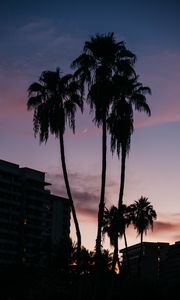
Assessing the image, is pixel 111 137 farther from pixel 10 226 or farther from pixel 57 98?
pixel 10 226

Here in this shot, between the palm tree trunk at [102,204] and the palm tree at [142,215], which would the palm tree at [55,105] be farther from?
the palm tree at [142,215]

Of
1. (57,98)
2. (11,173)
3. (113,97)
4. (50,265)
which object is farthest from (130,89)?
(11,173)

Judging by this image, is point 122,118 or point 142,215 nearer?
point 122,118

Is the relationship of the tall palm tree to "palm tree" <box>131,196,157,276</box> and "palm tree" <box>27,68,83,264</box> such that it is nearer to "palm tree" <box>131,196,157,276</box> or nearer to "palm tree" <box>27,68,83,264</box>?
"palm tree" <box>27,68,83,264</box>

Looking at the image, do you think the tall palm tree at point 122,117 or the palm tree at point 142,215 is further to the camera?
the palm tree at point 142,215

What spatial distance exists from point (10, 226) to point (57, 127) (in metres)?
149

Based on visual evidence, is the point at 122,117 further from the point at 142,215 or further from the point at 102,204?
the point at 142,215

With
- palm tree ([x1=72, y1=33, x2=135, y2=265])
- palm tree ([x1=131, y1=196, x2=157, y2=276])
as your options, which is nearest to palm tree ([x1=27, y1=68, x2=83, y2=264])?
palm tree ([x1=72, y1=33, x2=135, y2=265])

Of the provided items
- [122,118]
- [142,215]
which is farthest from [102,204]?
[142,215]

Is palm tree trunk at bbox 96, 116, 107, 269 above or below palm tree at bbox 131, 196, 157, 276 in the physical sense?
below

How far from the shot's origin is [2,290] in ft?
234

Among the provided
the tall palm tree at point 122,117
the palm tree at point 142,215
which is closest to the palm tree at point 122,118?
the tall palm tree at point 122,117

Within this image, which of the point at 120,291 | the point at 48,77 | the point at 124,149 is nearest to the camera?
the point at 124,149

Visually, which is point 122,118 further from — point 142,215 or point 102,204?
point 142,215
